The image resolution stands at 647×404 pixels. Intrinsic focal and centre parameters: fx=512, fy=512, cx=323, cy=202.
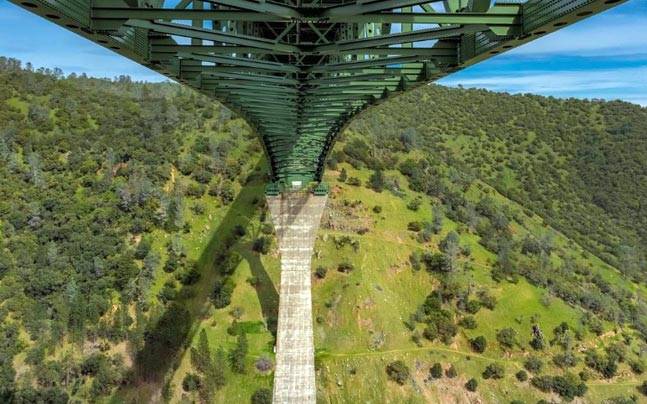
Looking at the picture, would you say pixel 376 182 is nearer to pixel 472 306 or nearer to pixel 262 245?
pixel 262 245

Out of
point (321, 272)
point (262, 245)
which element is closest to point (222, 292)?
point (262, 245)

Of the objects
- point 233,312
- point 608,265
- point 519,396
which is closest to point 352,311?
point 233,312

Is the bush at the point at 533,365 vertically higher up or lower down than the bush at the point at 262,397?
higher up

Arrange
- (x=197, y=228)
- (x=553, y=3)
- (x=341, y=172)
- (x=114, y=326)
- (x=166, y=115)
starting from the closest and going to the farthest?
1. (x=553, y=3)
2. (x=114, y=326)
3. (x=197, y=228)
4. (x=341, y=172)
5. (x=166, y=115)

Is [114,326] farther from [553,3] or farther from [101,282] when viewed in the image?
[553,3]

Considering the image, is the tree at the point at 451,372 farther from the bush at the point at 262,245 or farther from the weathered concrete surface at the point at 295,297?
the bush at the point at 262,245

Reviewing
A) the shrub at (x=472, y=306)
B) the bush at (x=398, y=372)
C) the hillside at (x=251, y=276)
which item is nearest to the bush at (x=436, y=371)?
the hillside at (x=251, y=276)
